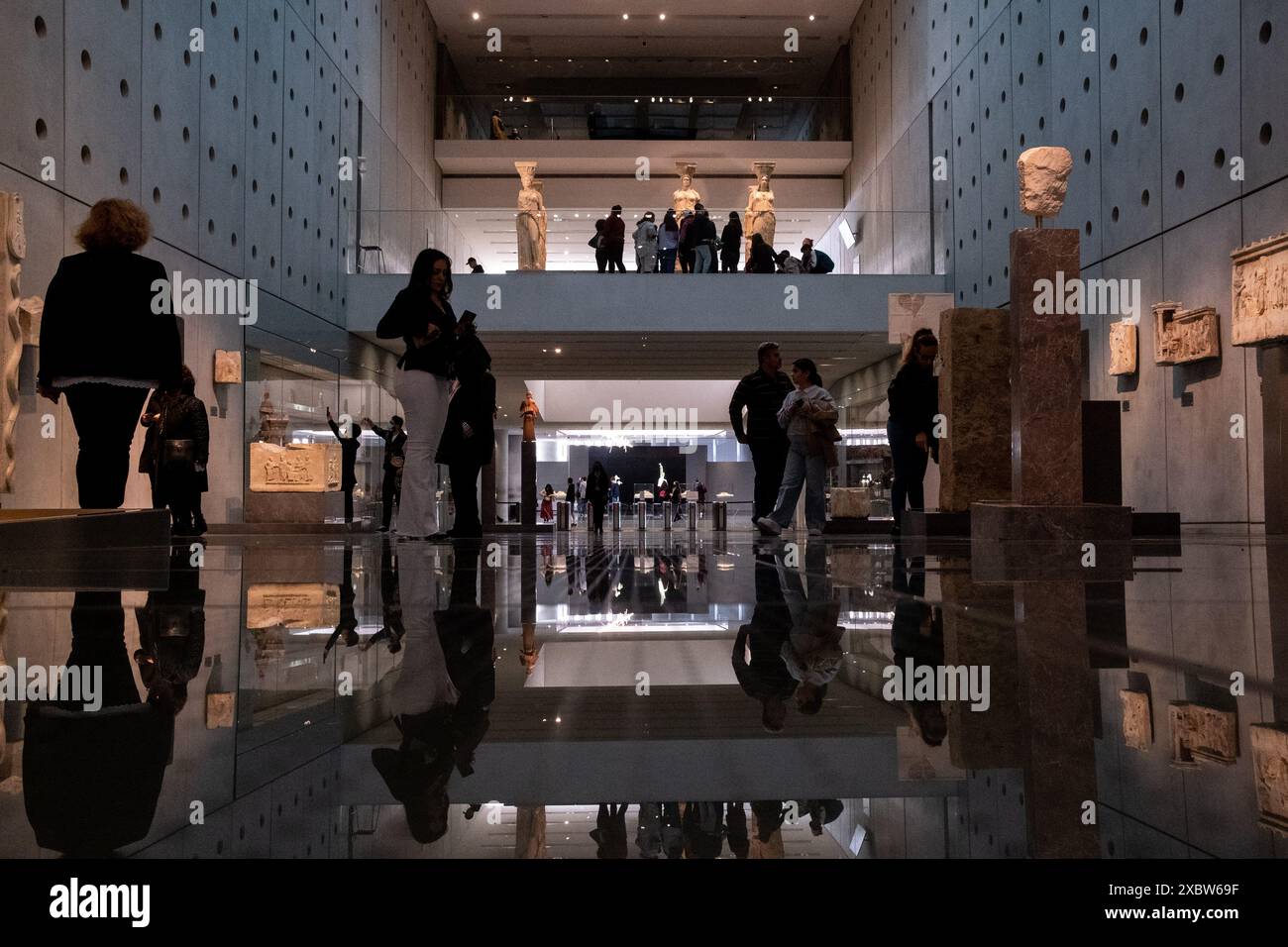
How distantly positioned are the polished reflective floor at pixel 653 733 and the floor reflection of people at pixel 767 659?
10mm

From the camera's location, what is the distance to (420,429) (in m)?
7.10

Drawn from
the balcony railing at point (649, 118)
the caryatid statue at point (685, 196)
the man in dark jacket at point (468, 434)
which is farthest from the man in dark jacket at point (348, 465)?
the balcony railing at point (649, 118)

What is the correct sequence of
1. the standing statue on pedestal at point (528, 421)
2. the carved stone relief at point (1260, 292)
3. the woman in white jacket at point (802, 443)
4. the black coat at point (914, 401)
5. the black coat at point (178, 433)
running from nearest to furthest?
the carved stone relief at point (1260, 292) → the woman in white jacket at point (802, 443) → the black coat at point (914, 401) → the black coat at point (178, 433) → the standing statue on pedestal at point (528, 421)

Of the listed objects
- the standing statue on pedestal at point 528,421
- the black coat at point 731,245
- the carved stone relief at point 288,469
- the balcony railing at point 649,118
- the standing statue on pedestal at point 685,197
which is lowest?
the carved stone relief at point 288,469

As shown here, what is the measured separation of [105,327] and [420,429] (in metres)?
2.21

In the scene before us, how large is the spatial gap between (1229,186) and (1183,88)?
1596mm

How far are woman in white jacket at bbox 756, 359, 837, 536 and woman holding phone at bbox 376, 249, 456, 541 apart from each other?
11.3 feet

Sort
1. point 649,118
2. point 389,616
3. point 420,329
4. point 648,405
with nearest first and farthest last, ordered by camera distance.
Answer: point 389,616, point 420,329, point 649,118, point 648,405

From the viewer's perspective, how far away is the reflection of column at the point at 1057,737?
0.87m

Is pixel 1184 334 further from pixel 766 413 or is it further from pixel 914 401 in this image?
pixel 766 413

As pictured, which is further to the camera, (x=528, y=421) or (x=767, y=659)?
(x=528, y=421)

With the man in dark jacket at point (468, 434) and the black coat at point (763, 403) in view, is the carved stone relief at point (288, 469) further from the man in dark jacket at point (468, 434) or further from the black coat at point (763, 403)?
the black coat at point (763, 403)

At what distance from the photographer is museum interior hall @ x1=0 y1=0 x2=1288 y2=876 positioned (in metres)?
1.04

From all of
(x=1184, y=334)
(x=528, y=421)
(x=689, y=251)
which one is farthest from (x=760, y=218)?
(x=1184, y=334)
